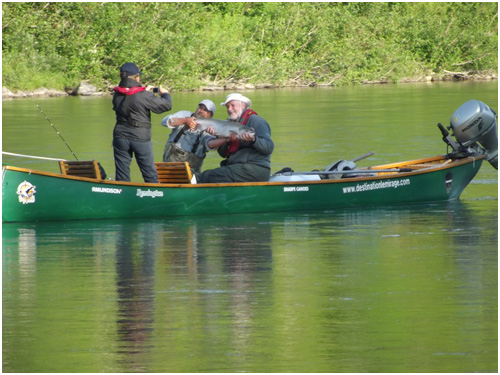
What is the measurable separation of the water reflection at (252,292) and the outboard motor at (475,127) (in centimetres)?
188

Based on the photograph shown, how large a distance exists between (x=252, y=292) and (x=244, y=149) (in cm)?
380

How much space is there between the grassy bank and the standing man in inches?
1262

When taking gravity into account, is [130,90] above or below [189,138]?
above

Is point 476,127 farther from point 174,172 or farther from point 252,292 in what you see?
point 252,292

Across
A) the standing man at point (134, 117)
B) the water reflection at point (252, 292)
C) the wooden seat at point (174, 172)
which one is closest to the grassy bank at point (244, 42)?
the wooden seat at point (174, 172)

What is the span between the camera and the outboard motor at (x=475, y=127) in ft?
44.6

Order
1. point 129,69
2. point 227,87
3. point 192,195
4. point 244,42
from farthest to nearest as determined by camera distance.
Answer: point 244,42, point 227,87, point 192,195, point 129,69

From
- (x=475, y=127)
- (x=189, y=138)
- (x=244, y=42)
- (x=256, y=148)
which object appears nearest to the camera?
(x=256, y=148)

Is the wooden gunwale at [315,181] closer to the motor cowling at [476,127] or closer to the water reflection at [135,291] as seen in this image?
the motor cowling at [476,127]

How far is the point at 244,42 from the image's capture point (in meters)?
56.3

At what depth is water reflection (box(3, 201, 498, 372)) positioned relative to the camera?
21.4 ft

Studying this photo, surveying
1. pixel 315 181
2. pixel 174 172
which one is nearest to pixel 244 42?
pixel 315 181

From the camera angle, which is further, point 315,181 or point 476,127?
point 476,127

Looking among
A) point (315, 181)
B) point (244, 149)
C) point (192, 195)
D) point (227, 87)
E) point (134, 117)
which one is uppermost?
point (227, 87)
